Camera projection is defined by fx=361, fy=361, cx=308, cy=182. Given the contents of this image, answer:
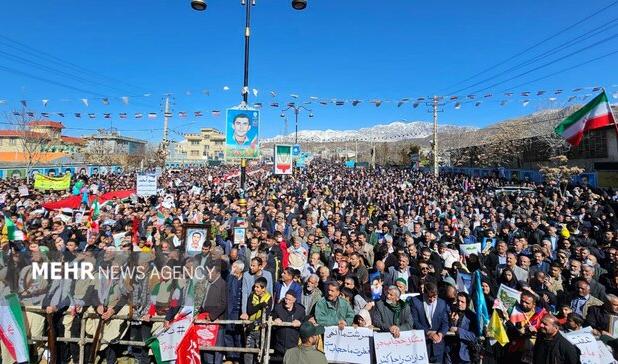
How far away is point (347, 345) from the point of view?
15.6 ft

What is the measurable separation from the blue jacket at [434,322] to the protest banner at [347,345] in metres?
0.75

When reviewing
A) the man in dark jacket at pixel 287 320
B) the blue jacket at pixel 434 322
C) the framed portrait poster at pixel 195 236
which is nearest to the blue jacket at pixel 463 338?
the blue jacket at pixel 434 322

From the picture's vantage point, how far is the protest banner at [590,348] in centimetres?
408

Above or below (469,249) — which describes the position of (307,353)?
below

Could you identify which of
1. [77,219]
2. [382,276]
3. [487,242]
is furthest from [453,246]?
[77,219]

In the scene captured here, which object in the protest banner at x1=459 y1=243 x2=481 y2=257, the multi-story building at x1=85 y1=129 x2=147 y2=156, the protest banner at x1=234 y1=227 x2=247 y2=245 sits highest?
the multi-story building at x1=85 y1=129 x2=147 y2=156

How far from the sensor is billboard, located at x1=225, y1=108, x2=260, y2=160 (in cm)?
957

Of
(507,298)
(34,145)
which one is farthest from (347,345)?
(34,145)

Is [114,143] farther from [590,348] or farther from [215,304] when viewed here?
[590,348]

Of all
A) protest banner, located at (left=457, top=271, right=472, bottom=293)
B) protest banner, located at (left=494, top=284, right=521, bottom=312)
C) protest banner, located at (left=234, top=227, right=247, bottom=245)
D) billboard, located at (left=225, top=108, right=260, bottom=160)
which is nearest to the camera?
protest banner, located at (left=494, top=284, right=521, bottom=312)

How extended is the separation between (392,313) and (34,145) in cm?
5072

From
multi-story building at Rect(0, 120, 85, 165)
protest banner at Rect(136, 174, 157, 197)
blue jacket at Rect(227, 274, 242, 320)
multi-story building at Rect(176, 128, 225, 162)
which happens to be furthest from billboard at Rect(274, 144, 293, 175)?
multi-story building at Rect(176, 128, 225, 162)

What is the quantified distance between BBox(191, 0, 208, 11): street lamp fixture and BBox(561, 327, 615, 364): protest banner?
9.35m

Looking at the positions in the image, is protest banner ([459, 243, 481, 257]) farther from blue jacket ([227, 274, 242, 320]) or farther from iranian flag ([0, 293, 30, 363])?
iranian flag ([0, 293, 30, 363])
